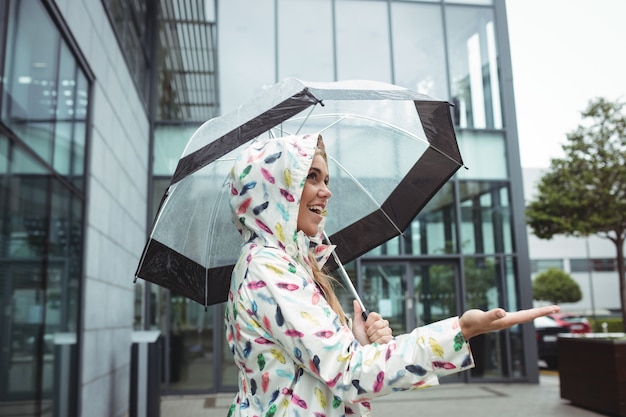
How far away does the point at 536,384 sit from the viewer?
1111 cm

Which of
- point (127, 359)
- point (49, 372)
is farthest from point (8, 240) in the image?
point (127, 359)

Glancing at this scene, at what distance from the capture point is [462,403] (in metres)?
9.05

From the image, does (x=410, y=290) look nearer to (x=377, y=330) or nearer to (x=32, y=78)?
(x=32, y=78)

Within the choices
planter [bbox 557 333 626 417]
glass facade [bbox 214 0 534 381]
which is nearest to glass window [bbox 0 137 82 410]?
glass facade [bbox 214 0 534 381]

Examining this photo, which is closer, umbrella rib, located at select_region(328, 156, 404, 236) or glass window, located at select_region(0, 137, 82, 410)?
umbrella rib, located at select_region(328, 156, 404, 236)

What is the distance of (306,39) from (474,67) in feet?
11.2

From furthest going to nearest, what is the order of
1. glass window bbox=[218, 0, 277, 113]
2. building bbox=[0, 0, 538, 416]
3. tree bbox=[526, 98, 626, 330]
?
glass window bbox=[218, 0, 277, 113], tree bbox=[526, 98, 626, 330], building bbox=[0, 0, 538, 416]

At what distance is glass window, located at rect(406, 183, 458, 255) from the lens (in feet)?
38.0

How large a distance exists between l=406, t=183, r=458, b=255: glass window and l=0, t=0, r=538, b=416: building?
0.07ft

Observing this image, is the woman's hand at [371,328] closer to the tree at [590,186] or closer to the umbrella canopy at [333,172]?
the umbrella canopy at [333,172]

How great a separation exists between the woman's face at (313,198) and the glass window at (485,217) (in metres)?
10.2

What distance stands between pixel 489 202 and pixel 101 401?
316 inches

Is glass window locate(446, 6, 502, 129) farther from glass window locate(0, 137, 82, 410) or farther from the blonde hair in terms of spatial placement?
the blonde hair

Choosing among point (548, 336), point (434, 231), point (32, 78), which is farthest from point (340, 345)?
point (548, 336)
